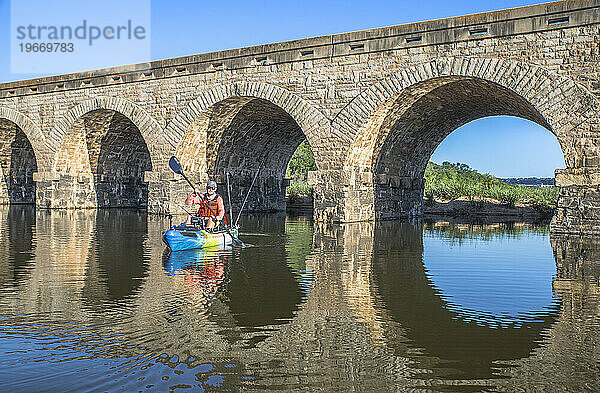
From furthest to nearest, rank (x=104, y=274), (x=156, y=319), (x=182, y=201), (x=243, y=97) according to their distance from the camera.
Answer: (x=182, y=201)
(x=243, y=97)
(x=104, y=274)
(x=156, y=319)

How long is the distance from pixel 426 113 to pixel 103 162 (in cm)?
1313

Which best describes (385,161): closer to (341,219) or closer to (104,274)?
(341,219)

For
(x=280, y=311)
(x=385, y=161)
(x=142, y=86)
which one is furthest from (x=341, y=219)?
(x=280, y=311)

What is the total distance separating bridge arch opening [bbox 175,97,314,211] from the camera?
18250 millimetres

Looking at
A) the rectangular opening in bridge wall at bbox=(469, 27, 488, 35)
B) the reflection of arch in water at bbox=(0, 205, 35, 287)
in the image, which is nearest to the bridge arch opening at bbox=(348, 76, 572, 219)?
the rectangular opening in bridge wall at bbox=(469, 27, 488, 35)

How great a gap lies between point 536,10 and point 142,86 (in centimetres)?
1210

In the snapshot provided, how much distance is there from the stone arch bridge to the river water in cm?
438

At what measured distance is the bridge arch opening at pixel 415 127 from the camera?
1477 cm

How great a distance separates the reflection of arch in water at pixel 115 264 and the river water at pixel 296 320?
0.04 m

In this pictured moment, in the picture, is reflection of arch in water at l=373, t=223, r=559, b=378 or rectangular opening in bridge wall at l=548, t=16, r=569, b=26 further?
rectangular opening in bridge wall at l=548, t=16, r=569, b=26

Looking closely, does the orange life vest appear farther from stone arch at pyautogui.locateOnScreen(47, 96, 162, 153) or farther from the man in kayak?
stone arch at pyautogui.locateOnScreen(47, 96, 162, 153)

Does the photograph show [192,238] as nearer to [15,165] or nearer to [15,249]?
[15,249]

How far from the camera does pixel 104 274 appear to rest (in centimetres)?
749

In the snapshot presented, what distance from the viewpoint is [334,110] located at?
15281mm
